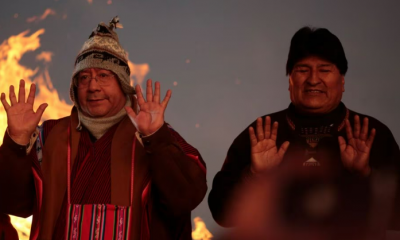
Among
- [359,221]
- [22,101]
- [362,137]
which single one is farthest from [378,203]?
[22,101]

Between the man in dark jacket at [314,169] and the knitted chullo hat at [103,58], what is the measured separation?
0.76 metres

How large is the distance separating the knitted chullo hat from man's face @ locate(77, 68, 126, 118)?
30 millimetres

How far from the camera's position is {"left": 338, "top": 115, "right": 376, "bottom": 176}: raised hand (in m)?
2.75

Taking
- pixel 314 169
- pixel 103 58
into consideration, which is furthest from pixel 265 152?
pixel 103 58

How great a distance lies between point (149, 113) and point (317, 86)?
95 centimetres

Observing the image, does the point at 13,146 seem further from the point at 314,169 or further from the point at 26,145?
the point at 314,169

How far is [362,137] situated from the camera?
2791 millimetres

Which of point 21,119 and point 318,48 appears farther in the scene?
point 318,48

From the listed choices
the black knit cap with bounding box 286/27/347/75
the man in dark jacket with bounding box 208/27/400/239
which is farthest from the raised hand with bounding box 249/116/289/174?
the black knit cap with bounding box 286/27/347/75

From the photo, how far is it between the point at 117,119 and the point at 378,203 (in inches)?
56.6

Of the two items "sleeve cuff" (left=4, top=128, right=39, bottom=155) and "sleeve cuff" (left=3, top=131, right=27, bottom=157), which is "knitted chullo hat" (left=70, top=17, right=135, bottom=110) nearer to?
"sleeve cuff" (left=4, top=128, right=39, bottom=155)

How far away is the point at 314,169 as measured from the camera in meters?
2.93

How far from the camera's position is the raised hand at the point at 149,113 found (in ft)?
8.58

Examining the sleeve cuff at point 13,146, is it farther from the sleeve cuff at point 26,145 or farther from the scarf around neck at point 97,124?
the scarf around neck at point 97,124
